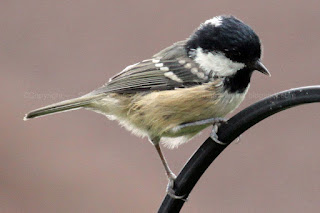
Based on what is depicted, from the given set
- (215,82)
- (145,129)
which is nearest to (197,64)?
(215,82)

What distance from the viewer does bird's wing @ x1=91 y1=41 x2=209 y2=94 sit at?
3355mm

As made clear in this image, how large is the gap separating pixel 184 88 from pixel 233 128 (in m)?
0.82

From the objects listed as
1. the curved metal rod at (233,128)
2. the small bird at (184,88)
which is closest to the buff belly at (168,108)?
the small bird at (184,88)

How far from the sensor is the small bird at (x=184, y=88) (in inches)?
118

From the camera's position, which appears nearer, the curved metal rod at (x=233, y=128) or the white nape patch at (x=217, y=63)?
the curved metal rod at (x=233, y=128)

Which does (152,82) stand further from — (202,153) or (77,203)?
(77,203)

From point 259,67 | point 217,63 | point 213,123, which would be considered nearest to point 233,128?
point 213,123

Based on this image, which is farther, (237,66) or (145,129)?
(145,129)

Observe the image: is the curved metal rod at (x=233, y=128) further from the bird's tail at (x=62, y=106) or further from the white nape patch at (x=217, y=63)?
the bird's tail at (x=62, y=106)

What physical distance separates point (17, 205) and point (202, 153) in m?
2.71

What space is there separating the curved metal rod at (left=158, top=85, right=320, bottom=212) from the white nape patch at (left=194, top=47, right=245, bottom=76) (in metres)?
0.45

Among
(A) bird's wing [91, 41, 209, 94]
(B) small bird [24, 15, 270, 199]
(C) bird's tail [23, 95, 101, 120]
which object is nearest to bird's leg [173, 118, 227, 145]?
(B) small bird [24, 15, 270, 199]

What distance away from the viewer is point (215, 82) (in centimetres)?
316

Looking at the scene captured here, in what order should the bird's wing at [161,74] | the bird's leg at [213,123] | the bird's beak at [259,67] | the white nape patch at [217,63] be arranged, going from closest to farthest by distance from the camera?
1. the bird's leg at [213,123]
2. the bird's beak at [259,67]
3. the white nape patch at [217,63]
4. the bird's wing at [161,74]
